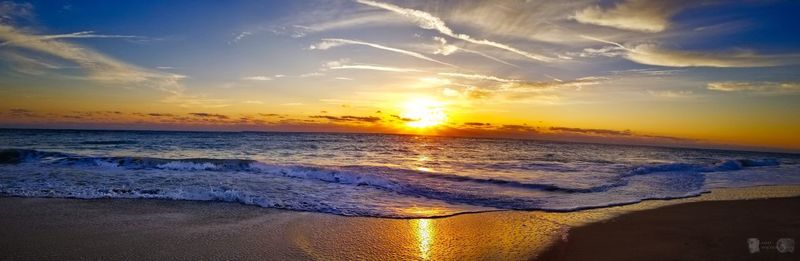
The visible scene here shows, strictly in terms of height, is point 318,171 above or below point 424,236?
below

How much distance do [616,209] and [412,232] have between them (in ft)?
20.9

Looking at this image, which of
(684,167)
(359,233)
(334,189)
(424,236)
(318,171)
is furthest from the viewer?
(684,167)

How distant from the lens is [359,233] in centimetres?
784

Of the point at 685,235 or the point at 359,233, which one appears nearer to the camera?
the point at 359,233

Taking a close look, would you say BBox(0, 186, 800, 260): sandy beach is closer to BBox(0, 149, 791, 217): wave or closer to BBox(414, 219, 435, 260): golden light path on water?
BBox(414, 219, 435, 260): golden light path on water

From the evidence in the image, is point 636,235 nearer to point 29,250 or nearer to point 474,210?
point 474,210

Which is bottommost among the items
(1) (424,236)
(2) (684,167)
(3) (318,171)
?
(2) (684,167)

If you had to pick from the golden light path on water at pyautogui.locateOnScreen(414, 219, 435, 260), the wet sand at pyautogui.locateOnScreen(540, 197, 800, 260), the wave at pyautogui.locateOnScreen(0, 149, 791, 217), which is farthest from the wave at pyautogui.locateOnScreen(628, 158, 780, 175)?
the golden light path on water at pyautogui.locateOnScreen(414, 219, 435, 260)

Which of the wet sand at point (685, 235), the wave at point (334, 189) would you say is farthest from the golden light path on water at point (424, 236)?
the wet sand at point (685, 235)

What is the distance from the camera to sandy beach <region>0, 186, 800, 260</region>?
21.3 feet

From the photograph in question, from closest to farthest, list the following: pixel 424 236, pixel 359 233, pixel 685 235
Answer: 1. pixel 424 236
2. pixel 359 233
3. pixel 685 235

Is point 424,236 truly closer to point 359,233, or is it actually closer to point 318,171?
point 359,233

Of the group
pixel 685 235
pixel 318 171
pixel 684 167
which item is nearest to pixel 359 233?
pixel 685 235

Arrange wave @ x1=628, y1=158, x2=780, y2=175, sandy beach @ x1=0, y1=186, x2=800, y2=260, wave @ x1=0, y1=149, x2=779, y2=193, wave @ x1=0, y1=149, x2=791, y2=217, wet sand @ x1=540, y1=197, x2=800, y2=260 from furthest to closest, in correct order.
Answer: wave @ x1=628, y1=158, x2=780, y2=175 < wave @ x1=0, y1=149, x2=779, y2=193 < wave @ x1=0, y1=149, x2=791, y2=217 < wet sand @ x1=540, y1=197, x2=800, y2=260 < sandy beach @ x1=0, y1=186, x2=800, y2=260
